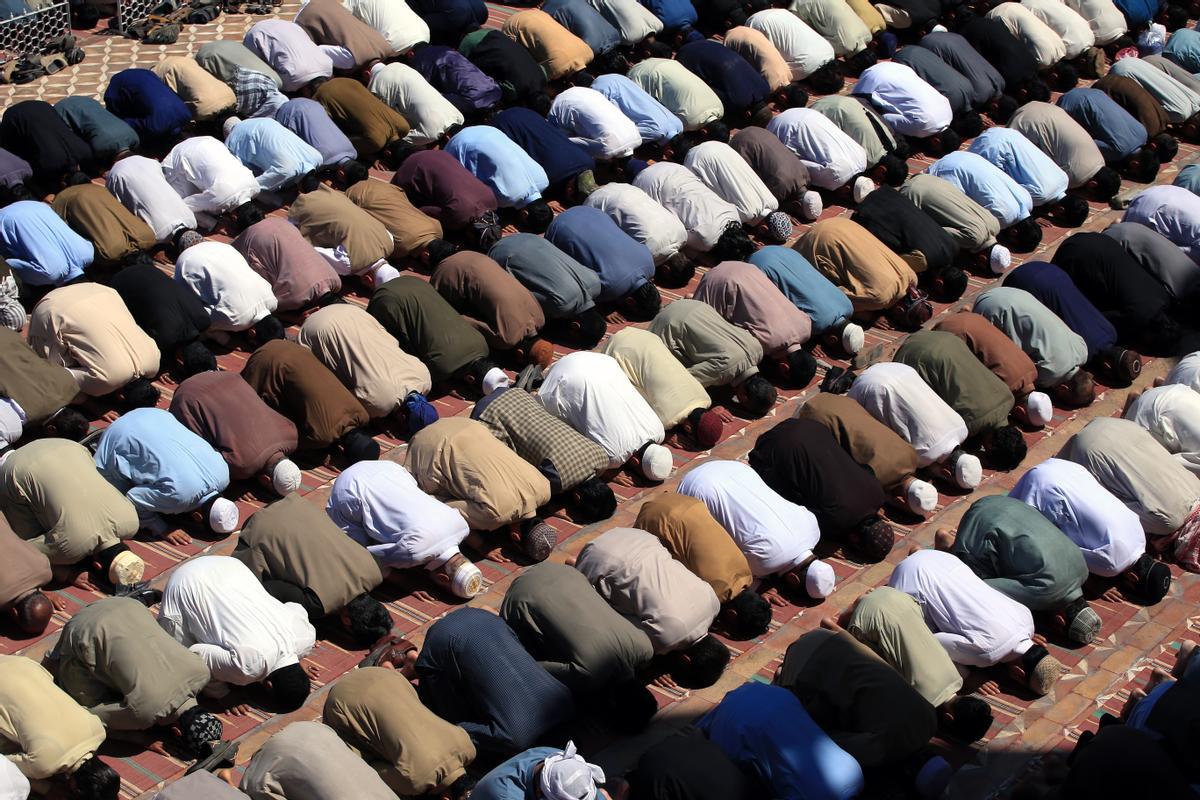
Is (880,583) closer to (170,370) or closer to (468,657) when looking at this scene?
(468,657)

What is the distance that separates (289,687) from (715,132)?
8.80 metres

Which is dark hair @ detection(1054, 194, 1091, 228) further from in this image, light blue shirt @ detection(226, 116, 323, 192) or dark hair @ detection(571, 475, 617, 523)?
light blue shirt @ detection(226, 116, 323, 192)

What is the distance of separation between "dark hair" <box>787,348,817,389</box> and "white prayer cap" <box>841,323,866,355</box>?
0.48 metres

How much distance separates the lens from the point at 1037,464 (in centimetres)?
1623

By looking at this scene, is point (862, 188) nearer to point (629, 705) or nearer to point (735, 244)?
point (735, 244)

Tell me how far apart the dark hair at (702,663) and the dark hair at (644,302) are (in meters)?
4.25

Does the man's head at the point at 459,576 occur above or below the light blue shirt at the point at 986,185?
below

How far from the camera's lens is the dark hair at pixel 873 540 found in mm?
15047

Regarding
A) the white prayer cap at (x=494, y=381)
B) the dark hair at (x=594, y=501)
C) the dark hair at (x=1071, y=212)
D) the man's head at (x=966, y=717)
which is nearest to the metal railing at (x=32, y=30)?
the white prayer cap at (x=494, y=381)

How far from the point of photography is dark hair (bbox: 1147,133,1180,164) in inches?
829

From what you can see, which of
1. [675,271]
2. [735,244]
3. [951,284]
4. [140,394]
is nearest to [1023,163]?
[951,284]

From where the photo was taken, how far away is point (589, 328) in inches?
666

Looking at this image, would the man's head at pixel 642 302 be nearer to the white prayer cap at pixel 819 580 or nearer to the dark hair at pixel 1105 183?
the white prayer cap at pixel 819 580

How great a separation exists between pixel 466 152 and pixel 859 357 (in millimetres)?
4051
